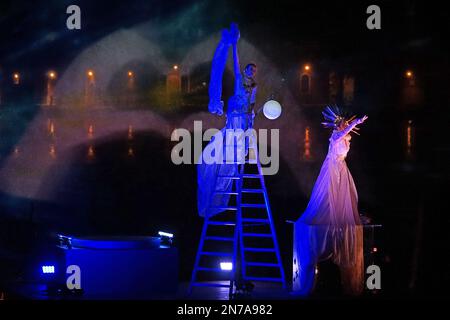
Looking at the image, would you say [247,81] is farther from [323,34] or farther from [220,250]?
[220,250]

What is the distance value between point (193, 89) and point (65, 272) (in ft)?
12.8

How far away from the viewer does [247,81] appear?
980 cm

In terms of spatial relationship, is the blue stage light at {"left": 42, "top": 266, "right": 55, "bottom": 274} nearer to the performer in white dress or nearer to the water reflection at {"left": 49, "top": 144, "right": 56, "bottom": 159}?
the water reflection at {"left": 49, "top": 144, "right": 56, "bottom": 159}

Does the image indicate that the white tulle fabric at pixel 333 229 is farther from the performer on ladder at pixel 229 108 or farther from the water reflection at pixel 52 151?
the water reflection at pixel 52 151

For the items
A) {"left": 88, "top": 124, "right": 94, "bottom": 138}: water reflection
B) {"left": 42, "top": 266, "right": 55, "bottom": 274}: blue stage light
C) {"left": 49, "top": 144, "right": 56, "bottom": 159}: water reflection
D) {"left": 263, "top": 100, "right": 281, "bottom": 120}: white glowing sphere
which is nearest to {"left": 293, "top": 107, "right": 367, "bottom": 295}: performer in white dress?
{"left": 263, "top": 100, "right": 281, "bottom": 120}: white glowing sphere

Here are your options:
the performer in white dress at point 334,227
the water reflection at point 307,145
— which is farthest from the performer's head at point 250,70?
the water reflection at point 307,145

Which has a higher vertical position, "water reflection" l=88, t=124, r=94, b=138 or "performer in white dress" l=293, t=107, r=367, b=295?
"water reflection" l=88, t=124, r=94, b=138

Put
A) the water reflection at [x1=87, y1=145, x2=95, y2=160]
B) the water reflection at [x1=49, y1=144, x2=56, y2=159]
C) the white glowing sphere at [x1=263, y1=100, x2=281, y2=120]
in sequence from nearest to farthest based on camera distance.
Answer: the white glowing sphere at [x1=263, y1=100, x2=281, y2=120] → the water reflection at [x1=49, y1=144, x2=56, y2=159] → the water reflection at [x1=87, y1=145, x2=95, y2=160]

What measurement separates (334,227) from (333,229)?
29 mm

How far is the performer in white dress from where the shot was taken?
9.02 m

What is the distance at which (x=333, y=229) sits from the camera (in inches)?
355

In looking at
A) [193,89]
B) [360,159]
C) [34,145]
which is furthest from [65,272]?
[360,159]

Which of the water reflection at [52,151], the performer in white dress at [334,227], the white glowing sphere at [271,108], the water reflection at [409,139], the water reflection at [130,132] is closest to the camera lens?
the performer in white dress at [334,227]

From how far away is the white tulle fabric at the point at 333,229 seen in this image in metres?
9.02
